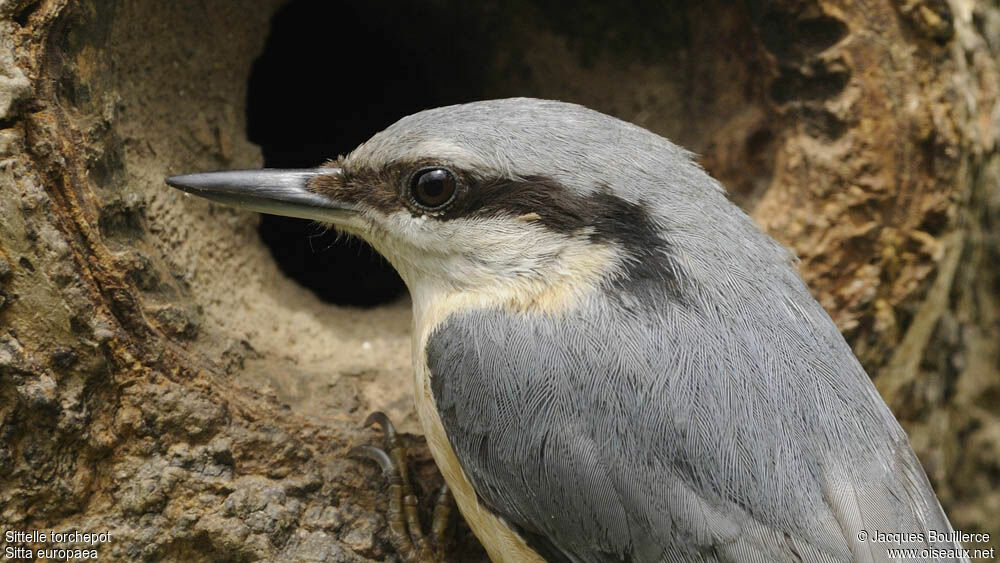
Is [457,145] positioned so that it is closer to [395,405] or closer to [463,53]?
[395,405]

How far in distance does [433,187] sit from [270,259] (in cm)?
152

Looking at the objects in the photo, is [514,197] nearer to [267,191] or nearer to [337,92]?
[267,191]

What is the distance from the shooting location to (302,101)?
5.21 m

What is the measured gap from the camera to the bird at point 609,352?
2.32m

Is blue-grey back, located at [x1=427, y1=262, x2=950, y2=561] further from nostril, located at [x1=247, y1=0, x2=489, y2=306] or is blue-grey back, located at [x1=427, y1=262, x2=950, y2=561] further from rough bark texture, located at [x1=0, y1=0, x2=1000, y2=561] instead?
nostril, located at [x1=247, y1=0, x2=489, y2=306]

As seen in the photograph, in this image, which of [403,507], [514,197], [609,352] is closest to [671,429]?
[609,352]

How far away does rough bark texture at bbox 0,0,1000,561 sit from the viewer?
8.25 ft

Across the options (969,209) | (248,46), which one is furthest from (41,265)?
(969,209)

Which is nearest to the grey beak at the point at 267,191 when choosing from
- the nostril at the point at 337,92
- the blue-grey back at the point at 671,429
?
the blue-grey back at the point at 671,429

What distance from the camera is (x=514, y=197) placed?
2.64 m

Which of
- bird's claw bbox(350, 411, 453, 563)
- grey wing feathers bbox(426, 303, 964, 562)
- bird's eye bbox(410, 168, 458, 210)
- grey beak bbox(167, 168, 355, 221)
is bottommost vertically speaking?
bird's claw bbox(350, 411, 453, 563)

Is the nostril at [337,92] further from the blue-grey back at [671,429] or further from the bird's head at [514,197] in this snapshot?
the blue-grey back at [671,429]

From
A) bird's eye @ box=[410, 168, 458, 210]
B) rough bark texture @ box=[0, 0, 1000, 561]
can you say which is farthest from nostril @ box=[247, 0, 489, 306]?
bird's eye @ box=[410, 168, 458, 210]

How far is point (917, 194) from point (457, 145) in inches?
76.8
